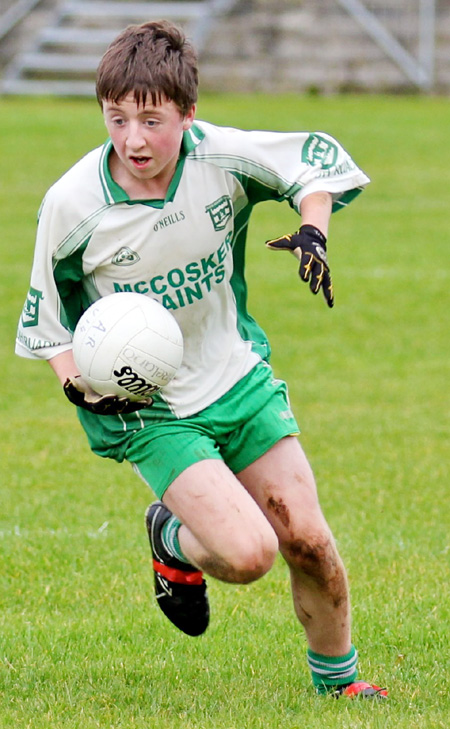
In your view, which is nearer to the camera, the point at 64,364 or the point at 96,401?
the point at 96,401

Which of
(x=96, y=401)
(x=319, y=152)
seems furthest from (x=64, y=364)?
(x=319, y=152)

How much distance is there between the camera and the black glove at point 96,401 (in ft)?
13.2

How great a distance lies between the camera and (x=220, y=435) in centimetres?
434

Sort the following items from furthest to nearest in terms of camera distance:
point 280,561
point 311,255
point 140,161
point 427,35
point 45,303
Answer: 1. point 427,35
2. point 280,561
3. point 45,303
4. point 140,161
5. point 311,255

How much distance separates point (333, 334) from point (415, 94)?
18183 mm

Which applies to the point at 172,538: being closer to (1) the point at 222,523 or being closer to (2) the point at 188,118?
(1) the point at 222,523

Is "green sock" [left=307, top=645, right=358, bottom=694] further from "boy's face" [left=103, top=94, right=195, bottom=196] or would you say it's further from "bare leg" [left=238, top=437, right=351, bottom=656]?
"boy's face" [left=103, top=94, right=195, bottom=196]

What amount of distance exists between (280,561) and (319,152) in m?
2.27

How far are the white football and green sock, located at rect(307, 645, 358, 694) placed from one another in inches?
41.5

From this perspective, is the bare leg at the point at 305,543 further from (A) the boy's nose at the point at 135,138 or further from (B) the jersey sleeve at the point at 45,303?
(A) the boy's nose at the point at 135,138

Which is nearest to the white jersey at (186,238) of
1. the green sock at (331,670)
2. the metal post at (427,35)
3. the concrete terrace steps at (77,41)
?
the green sock at (331,670)

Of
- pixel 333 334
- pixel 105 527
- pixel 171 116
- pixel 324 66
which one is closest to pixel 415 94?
pixel 324 66

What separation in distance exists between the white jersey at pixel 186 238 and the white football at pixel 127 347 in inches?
8.3

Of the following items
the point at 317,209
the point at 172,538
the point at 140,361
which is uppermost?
the point at 317,209
